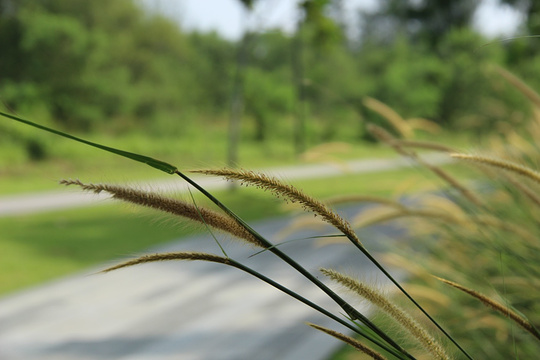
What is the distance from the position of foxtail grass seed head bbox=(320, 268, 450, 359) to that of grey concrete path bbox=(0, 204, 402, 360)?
3.16m

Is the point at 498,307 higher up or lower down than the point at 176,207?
lower down

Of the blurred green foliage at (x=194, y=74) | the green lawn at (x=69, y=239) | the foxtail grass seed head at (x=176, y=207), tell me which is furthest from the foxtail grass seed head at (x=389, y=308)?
the blurred green foliage at (x=194, y=74)

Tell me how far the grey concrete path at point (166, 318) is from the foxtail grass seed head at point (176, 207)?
3.26 metres

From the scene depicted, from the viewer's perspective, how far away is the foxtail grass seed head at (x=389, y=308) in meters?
0.89

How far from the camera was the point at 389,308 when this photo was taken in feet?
2.94

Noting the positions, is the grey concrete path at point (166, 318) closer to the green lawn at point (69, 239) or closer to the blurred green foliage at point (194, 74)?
the green lawn at point (69, 239)

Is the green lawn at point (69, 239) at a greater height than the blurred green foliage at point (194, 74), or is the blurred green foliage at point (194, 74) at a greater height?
the blurred green foliage at point (194, 74)

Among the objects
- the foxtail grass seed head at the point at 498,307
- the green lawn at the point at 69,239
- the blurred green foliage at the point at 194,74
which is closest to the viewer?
the foxtail grass seed head at the point at 498,307

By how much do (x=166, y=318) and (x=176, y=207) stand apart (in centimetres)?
520

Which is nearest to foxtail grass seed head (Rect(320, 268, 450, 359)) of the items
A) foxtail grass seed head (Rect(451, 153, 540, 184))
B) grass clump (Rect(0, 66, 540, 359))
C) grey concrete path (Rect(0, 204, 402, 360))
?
grass clump (Rect(0, 66, 540, 359))

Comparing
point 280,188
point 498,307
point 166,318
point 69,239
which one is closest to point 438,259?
point 498,307

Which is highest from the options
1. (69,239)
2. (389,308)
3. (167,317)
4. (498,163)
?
(498,163)

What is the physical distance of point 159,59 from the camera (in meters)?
29.2

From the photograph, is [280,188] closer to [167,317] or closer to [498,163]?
[498,163]
